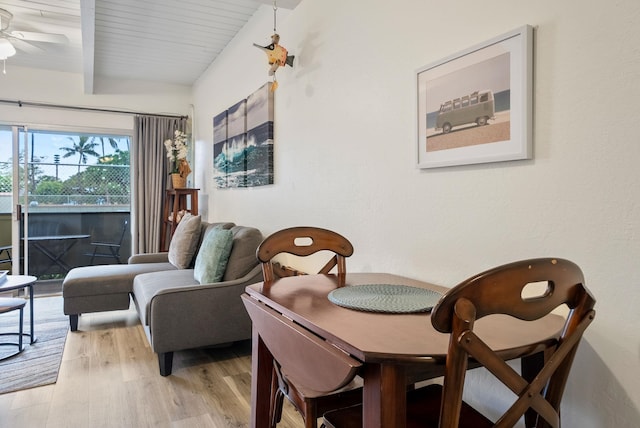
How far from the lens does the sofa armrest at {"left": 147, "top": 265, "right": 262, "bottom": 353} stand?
7.93ft

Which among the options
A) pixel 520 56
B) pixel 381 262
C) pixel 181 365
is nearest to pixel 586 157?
pixel 520 56

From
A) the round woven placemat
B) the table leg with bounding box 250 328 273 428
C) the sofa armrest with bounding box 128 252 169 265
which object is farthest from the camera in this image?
the sofa armrest with bounding box 128 252 169 265

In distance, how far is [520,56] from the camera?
4.06 feet

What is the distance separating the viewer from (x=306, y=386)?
3.49 ft

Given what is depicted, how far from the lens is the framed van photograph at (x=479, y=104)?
124cm

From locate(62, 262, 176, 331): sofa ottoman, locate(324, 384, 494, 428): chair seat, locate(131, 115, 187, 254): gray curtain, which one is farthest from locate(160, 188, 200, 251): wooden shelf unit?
locate(324, 384, 494, 428): chair seat

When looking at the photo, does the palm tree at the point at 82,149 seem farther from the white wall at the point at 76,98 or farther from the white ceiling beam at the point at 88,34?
the white ceiling beam at the point at 88,34

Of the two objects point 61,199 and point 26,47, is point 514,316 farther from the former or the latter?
point 61,199

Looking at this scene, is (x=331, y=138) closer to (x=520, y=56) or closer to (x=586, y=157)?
(x=520, y=56)

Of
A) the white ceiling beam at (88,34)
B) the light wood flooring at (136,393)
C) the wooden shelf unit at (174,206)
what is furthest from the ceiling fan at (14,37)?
the light wood flooring at (136,393)

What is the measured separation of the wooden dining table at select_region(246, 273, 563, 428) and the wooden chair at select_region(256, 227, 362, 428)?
10 cm

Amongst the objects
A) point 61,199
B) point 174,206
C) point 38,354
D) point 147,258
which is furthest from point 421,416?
point 61,199

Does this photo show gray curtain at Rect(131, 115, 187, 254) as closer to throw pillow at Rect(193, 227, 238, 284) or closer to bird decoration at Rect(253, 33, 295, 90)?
throw pillow at Rect(193, 227, 238, 284)

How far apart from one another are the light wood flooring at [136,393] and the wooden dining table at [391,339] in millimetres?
1075
